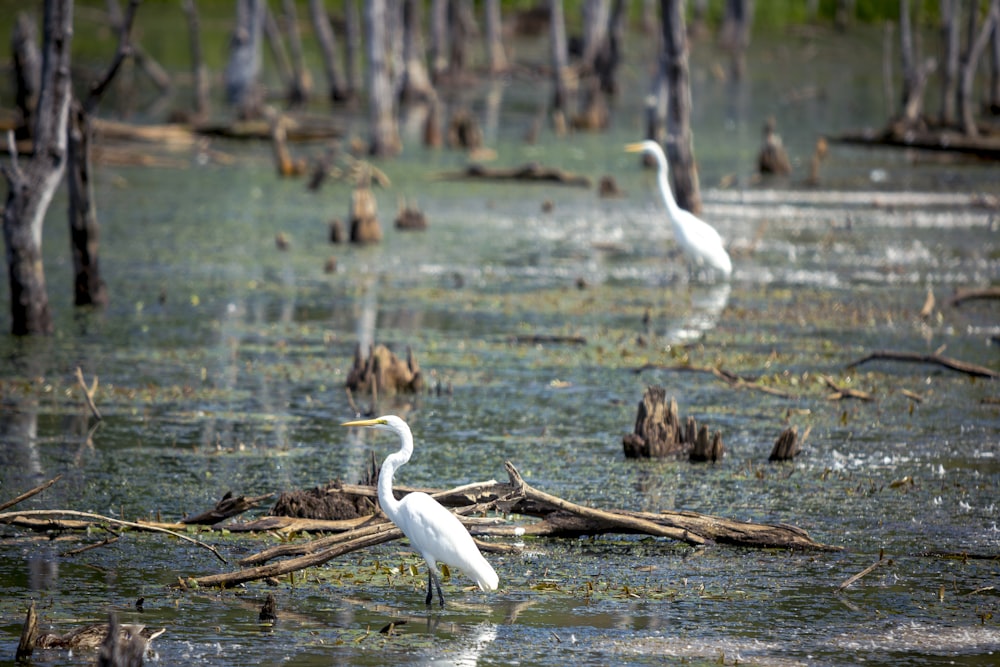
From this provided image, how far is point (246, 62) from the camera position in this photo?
1308 inches

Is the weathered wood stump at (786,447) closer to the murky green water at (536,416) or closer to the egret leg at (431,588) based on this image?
the murky green water at (536,416)

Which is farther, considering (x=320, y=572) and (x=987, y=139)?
(x=987, y=139)

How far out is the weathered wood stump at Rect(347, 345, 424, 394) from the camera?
10.5 m

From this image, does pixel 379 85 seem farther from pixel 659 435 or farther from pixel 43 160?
pixel 659 435

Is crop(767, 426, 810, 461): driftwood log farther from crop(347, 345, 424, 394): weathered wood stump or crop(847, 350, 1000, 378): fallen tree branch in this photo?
crop(347, 345, 424, 394): weathered wood stump

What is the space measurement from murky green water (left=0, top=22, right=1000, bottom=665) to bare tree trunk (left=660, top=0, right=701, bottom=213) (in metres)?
0.59

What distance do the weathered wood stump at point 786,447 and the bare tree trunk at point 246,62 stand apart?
24.3 metres

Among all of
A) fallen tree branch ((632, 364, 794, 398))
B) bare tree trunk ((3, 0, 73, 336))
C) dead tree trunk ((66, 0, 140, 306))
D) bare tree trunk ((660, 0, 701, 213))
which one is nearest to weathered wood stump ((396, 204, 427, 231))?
bare tree trunk ((660, 0, 701, 213))

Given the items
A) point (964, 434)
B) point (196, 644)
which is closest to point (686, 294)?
point (964, 434)

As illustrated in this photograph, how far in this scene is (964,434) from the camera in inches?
378

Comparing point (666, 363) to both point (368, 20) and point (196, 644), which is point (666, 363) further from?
point (368, 20)

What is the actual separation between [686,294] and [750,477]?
644cm

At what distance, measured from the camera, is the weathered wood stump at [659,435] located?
29.3 ft

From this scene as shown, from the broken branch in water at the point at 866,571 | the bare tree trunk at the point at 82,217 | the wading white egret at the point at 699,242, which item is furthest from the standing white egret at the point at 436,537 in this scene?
the wading white egret at the point at 699,242
